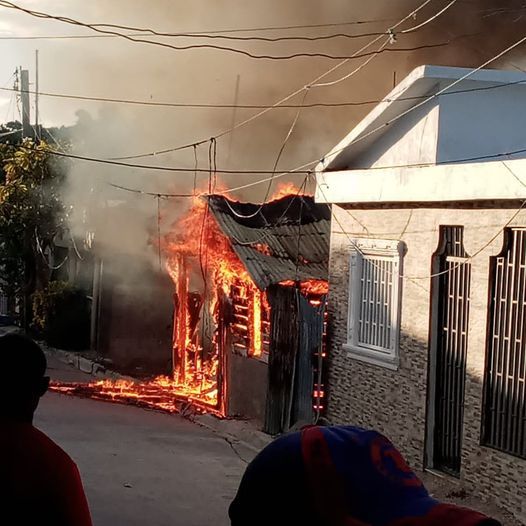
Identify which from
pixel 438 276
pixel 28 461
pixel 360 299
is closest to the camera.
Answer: pixel 28 461

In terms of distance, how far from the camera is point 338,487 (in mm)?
1590

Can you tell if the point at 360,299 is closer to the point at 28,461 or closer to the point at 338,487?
the point at 28,461

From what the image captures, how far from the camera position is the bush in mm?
23219

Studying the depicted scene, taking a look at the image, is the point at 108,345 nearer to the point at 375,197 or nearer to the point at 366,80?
the point at 366,80

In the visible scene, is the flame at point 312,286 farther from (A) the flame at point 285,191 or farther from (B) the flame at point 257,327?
(A) the flame at point 285,191

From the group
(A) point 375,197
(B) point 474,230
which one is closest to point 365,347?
(A) point 375,197

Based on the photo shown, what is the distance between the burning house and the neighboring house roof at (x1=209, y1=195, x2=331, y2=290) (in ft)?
0.06

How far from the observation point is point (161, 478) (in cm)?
1091

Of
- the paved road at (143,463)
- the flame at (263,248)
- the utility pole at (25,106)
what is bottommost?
the paved road at (143,463)

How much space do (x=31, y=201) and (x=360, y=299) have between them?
1238cm

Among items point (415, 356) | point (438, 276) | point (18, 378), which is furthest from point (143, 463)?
point (18, 378)

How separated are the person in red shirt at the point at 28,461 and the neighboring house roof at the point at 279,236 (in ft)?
35.5

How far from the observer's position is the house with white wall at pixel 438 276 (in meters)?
9.28

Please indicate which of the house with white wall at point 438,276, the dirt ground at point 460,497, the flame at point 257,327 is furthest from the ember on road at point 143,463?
the dirt ground at point 460,497
